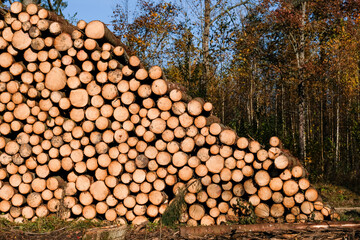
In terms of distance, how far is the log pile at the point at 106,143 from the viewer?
12.7 feet

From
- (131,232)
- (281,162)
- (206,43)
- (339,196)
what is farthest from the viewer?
(206,43)

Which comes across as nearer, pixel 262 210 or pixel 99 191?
pixel 262 210

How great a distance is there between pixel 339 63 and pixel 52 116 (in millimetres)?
7512

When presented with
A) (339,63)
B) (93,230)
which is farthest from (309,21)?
(93,230)

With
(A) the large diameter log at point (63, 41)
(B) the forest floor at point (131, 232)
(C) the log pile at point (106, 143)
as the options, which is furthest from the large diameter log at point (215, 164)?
(A) the large diameter log at point (63, 41)

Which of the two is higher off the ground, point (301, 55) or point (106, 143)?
point (301, 55)

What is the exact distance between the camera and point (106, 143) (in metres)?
4.02

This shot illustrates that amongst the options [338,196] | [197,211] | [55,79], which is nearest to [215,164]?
[197,211]

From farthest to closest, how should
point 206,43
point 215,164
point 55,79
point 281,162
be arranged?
1. point 206,43
2. point 55,79
3. point 215,164
4. point 281,162

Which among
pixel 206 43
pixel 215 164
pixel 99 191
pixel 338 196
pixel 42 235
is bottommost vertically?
pixel 42 235

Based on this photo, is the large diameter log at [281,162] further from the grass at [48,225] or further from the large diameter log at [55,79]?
the large diameter log at [55,79]

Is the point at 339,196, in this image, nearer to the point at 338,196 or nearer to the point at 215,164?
the point at 338,196

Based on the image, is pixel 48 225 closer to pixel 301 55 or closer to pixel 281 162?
pixel 281 162

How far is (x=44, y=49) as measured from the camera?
13.9ft
